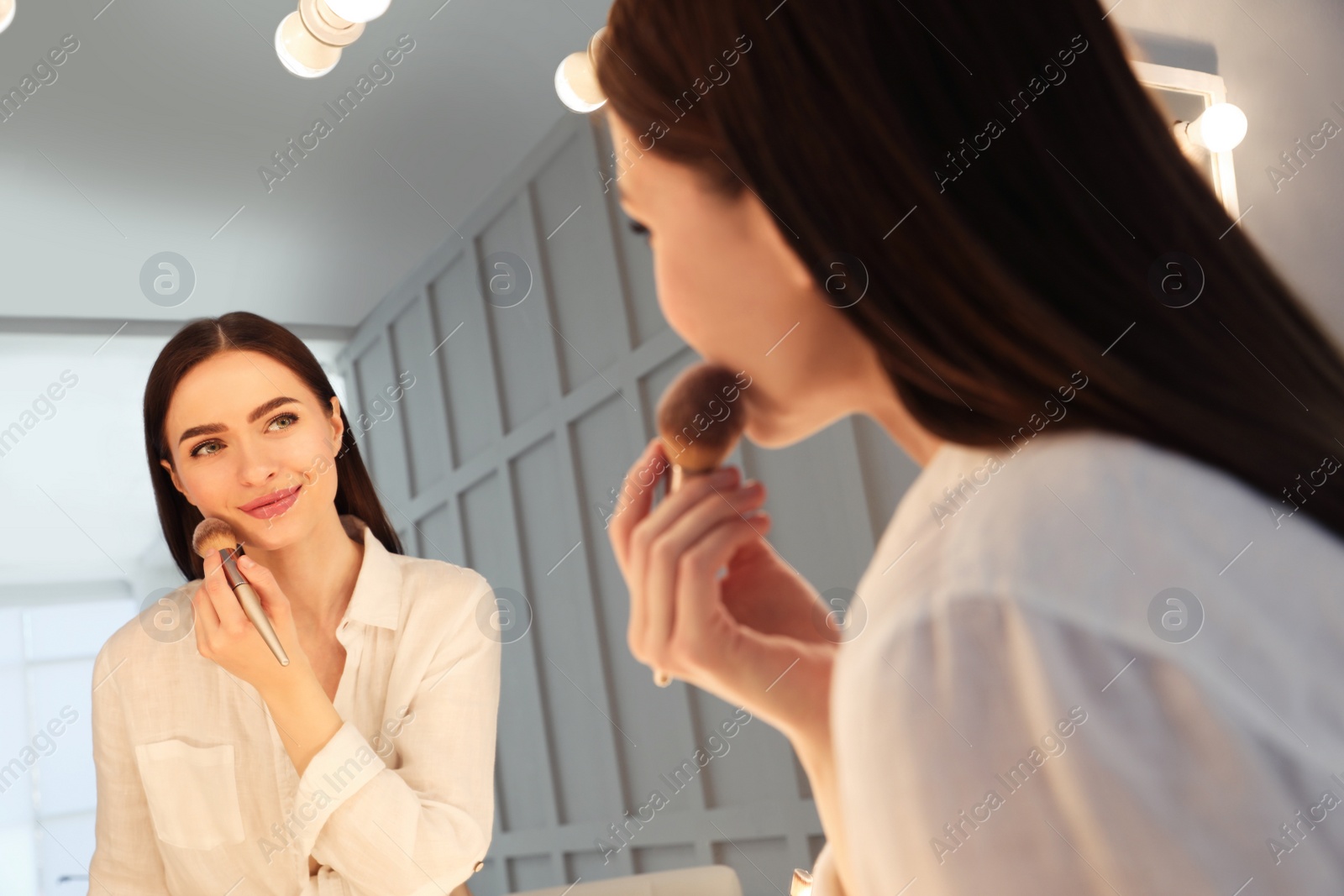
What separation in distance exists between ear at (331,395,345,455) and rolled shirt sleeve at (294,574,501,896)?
0.54 ft

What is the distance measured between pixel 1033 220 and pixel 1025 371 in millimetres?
73

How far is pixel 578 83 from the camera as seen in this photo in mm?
883

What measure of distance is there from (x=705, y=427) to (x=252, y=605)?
0.35m

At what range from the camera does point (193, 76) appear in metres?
0.82

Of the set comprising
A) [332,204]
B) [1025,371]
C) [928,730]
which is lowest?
[928,730]

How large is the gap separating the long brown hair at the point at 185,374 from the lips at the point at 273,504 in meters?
0.03

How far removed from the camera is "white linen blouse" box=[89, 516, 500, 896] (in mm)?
708

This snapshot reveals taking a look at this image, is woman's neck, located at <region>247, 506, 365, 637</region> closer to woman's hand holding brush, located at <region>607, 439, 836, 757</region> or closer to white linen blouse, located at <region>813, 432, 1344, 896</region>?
woman's hand holding brush, located at <region>607, 439, 836, 757</region>

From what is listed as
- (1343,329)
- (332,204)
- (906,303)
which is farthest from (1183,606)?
(1343,329)

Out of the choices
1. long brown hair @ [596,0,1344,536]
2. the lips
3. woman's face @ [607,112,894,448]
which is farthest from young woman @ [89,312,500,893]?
long brown hair @ [596,0,1344,536]

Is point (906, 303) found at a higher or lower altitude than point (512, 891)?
higher

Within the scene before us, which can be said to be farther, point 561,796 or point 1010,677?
point 561,796

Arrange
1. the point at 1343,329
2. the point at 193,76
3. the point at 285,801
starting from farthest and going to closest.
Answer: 1. the point at 1343,329
2. the point at 193,76
3. the point at 285,801

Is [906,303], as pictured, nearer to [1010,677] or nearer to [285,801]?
[1010,677]
